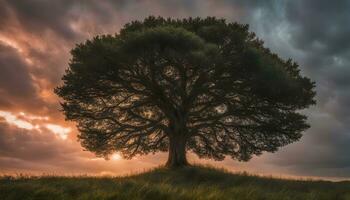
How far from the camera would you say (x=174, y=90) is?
29422 millimetres


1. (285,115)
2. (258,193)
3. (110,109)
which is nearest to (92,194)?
(258,193)

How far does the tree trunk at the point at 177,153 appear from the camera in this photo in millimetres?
30609

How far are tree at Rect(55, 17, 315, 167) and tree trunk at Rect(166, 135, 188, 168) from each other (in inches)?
2.9

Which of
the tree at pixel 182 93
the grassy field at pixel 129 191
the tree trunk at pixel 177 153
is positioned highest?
the tree at pixel 182 93

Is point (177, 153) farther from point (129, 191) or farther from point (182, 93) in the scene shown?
point (129, 191)

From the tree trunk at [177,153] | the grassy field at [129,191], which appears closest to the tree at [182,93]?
the tree trunk at [177,153]

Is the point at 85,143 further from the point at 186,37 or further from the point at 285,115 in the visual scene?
the point at 285,115

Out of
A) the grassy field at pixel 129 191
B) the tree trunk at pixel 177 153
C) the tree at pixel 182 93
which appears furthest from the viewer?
the tree trunk at pixel 177 153

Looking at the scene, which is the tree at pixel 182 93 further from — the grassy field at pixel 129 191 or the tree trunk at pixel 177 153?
the grassy field at pixel 129 191

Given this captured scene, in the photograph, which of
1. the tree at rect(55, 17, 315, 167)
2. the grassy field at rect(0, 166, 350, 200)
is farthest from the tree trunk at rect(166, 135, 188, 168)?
the grassy field at rect(0, 166, 350, 200)

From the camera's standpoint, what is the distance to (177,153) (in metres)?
30.8

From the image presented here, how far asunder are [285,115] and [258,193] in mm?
13914

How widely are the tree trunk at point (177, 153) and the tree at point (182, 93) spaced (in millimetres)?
73

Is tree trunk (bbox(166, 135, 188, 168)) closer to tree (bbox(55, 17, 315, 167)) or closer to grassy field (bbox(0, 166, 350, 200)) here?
tree (bbox(55, 17, 315, 167))
